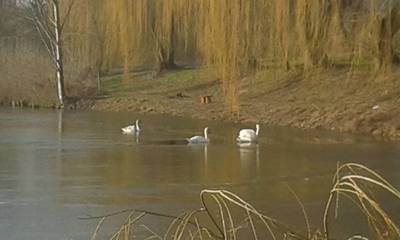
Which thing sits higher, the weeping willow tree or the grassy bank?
the weeping willow tree

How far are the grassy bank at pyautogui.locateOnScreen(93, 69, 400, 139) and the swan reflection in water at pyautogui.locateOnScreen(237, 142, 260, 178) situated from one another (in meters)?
3.09

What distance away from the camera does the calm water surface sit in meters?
8.74

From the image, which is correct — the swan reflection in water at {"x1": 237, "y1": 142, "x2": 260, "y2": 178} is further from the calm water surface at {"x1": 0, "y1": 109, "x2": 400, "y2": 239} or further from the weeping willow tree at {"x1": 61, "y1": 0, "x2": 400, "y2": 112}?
the weeping willow tree at {"x1": 61, "y1": 0, "x2": 400, "y2": 112}

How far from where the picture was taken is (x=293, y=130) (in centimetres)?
1914

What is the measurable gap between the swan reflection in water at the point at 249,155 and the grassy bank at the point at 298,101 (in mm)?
3090

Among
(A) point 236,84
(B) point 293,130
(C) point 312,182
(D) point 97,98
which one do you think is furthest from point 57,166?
(D) point 97,98

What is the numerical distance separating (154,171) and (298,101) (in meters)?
10.4

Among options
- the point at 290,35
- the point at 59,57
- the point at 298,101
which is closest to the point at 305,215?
the point at 290,35

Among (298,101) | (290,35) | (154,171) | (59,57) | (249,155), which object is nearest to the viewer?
(154,171)

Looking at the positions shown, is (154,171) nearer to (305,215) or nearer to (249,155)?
(249,155)

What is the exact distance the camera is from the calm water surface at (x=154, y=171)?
8742 millimetres

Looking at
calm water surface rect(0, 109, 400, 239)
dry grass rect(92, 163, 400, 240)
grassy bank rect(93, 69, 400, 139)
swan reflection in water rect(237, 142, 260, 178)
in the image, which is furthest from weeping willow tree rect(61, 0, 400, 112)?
dry grass rect(92, 163, 400, 240)

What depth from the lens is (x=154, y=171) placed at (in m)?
12.2

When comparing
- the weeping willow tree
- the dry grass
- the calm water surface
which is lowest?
the calm water surface
